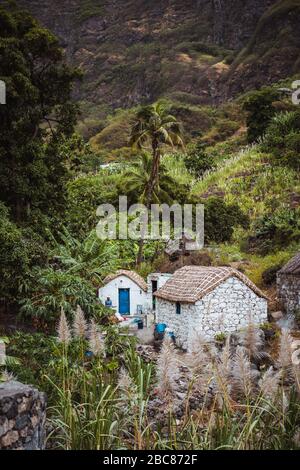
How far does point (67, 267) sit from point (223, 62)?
93495 millimetres

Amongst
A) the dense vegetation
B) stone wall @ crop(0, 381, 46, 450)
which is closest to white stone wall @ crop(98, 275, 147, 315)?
the dense vegetation

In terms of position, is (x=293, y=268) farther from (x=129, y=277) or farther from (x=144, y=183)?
(x=144, y=183)

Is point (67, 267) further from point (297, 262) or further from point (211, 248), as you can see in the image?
point (211, 248)

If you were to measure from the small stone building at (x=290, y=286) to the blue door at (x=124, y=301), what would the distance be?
17.7ft

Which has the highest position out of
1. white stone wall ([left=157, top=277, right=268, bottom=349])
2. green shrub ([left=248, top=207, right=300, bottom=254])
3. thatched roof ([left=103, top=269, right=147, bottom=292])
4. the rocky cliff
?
the rocky cliff

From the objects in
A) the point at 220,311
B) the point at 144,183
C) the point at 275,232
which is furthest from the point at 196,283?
the point at 275,232

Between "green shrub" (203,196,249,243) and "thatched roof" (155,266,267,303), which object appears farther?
"green shrub" (203,196,249,243)

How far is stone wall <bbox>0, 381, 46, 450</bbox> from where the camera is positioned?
271 inches

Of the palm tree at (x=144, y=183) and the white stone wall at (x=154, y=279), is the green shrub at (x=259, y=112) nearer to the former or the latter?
the palm tree at (x=144, y=183)

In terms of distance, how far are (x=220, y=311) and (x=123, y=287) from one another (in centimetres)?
508

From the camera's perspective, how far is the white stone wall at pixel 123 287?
23.3 m

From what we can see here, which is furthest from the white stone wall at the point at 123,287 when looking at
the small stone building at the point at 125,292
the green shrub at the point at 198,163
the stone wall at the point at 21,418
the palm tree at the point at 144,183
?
the green shrub at the point at 198,163

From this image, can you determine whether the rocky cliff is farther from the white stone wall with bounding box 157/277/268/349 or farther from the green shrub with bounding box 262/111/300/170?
the white stone wall with bounding box 157/277/268/349

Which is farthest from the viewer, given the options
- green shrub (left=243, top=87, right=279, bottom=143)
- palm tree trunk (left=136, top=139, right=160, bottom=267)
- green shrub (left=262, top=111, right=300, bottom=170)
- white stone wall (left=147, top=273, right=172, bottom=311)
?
green shrub (left=243, top=87, right=279, bottom=143)
